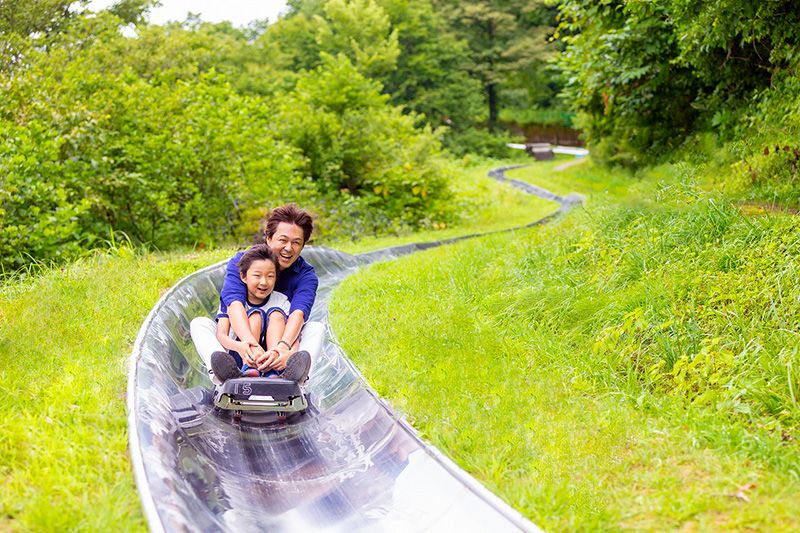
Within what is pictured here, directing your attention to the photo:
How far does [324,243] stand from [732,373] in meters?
11.3

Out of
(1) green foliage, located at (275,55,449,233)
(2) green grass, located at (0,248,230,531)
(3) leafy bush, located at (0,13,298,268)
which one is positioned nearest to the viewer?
(2) green grass, located at (0,248,230,531)

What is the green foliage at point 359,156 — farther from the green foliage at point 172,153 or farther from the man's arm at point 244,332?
the man's arm at point 244,332

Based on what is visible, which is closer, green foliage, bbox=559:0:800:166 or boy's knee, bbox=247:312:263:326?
boy's knee, bbox=247:312:263:326

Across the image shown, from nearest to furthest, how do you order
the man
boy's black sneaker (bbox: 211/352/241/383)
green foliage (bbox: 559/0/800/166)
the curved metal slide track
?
the curved metal slide track → boy's black sneaker (bbox: 211/352/241/383) → the man → green foliage (bbox: 559/0/800/166)

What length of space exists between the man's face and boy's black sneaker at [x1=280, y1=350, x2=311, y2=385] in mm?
973

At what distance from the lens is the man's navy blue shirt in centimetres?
547

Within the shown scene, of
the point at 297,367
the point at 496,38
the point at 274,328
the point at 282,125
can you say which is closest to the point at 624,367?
the point at 297,367

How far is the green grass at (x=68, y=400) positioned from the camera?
125 inches

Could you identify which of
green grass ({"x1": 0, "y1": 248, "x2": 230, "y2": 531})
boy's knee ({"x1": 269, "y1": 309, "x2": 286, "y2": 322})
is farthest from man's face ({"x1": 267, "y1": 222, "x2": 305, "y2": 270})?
green grass ({"x1": 0, "y1": 248, "x2": 230, "y2": 531})

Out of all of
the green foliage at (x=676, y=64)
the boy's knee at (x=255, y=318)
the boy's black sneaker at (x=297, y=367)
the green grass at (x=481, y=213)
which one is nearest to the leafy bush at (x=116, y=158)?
the green grass at (x=481, y=213)

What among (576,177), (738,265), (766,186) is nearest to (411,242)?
(766,186)

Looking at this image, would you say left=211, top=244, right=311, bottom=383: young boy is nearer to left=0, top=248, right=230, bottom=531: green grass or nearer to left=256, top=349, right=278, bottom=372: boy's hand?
left=256, top=349, right=278, bottom=372: boy's hand

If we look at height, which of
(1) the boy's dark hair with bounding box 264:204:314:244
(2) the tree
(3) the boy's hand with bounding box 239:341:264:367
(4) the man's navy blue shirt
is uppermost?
(2) the tree

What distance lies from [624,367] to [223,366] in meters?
2.61
